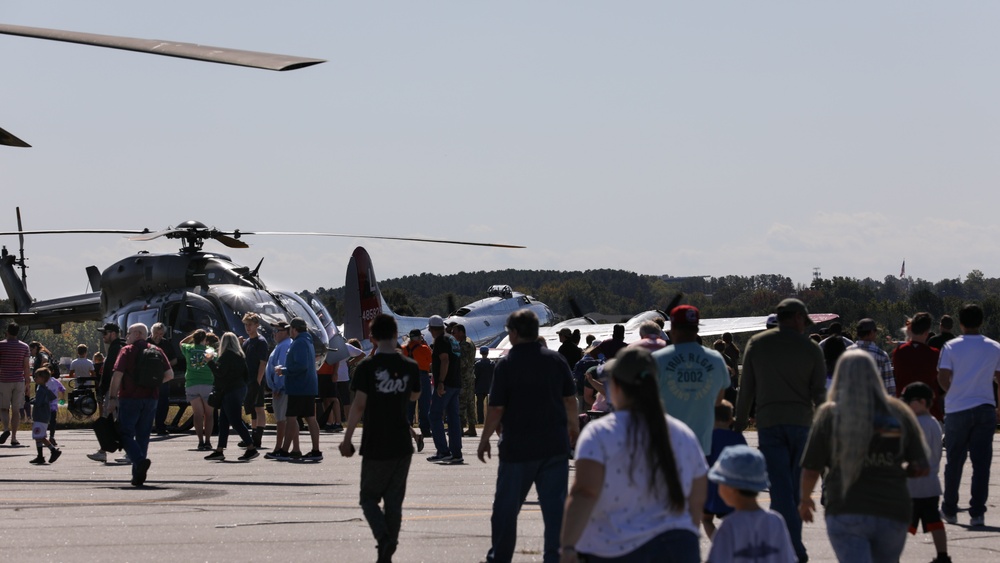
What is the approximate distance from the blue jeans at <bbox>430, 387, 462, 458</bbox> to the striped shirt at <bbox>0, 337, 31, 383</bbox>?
6908 mm

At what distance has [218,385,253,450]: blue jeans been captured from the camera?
695 inches

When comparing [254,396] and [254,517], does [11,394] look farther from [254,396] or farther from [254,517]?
[254,517]

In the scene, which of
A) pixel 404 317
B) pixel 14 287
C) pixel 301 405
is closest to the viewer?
pixel 301 405

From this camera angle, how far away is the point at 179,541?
988 centimetres

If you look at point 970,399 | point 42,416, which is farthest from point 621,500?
point 42,416

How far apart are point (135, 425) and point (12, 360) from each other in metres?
6.79

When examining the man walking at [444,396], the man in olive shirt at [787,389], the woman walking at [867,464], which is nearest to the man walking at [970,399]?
the man in olive shirt at [787,389]

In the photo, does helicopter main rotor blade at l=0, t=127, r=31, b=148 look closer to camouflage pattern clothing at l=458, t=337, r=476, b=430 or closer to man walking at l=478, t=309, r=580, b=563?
man walking at l=478, t=309, r=580, b=563

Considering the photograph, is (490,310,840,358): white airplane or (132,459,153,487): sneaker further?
(490,310,840,358): white airplane

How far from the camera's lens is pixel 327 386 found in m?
22.6

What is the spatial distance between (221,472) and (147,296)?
10456mm

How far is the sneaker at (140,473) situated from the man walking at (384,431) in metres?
5.36

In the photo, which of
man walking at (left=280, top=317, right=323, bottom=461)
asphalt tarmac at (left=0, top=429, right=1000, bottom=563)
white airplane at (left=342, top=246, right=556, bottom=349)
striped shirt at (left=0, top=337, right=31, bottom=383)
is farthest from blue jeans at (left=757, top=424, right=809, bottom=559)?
white airplane at (left=342, top=246, right=556, bottom=349)

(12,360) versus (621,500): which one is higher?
(621,500)
